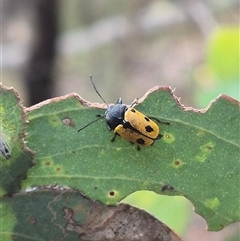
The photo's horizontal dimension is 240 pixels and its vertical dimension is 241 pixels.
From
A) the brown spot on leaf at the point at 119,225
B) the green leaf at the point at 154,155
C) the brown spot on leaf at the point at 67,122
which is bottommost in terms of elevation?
the brown spot on leaf at the point at 119,225

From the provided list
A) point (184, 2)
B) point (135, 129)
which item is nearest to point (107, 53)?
point (184, 2)

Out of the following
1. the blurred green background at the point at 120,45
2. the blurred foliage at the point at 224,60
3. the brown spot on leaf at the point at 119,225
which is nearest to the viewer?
the brown spot on leaf at the point at 119,225

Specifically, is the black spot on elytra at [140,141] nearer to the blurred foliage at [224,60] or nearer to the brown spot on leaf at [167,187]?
the brown spot on leaf at [167,187]

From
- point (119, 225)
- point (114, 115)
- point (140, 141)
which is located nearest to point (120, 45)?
point (114, 115)

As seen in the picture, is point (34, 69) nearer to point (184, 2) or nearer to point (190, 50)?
point (184, 2)

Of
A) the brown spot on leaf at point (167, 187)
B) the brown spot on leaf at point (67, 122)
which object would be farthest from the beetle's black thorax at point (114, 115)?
the brown spot on leaf at point (167, 187)

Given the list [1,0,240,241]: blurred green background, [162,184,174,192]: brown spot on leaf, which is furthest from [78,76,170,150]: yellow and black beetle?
[1,0,240,241]: blurred green background

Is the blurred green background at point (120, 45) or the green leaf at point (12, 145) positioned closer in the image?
the green leaf at point (12, 145)
